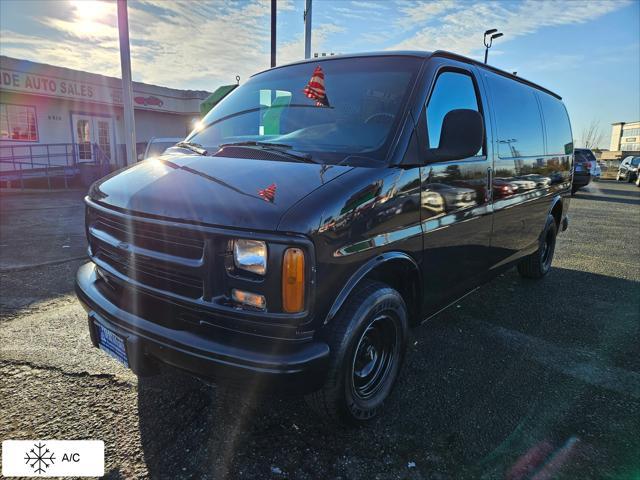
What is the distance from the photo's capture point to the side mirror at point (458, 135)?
261 cm

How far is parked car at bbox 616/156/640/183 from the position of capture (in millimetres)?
27655

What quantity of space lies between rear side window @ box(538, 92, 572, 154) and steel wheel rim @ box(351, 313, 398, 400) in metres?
3.42

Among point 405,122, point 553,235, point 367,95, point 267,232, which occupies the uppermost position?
point 367,95

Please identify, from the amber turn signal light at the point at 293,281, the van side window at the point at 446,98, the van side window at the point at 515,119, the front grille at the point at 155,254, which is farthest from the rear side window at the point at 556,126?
the front grille at the point at 155,254

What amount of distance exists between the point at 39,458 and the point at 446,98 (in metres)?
3.23

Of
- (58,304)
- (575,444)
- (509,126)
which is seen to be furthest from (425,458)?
(58,304)

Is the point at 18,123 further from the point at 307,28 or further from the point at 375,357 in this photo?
the point at 375,357

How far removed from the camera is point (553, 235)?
572cm

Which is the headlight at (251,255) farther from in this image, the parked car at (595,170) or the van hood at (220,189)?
the parked car at (595,170)

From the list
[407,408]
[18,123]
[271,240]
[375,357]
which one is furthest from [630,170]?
[18,123]

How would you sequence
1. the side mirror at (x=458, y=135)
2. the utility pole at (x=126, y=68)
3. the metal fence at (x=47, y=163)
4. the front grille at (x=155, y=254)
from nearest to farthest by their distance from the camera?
the front grille at (x=155, y=254), the side mirror at (x=458, y=135), the utility pole at (x=126, y=68), the metal fence at (x=47, y=163)

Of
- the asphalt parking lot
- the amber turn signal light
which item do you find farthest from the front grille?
the asphalt parking lot

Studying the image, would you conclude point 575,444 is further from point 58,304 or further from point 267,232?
point 58,304

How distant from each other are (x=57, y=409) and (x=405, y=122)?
8.89 feet
